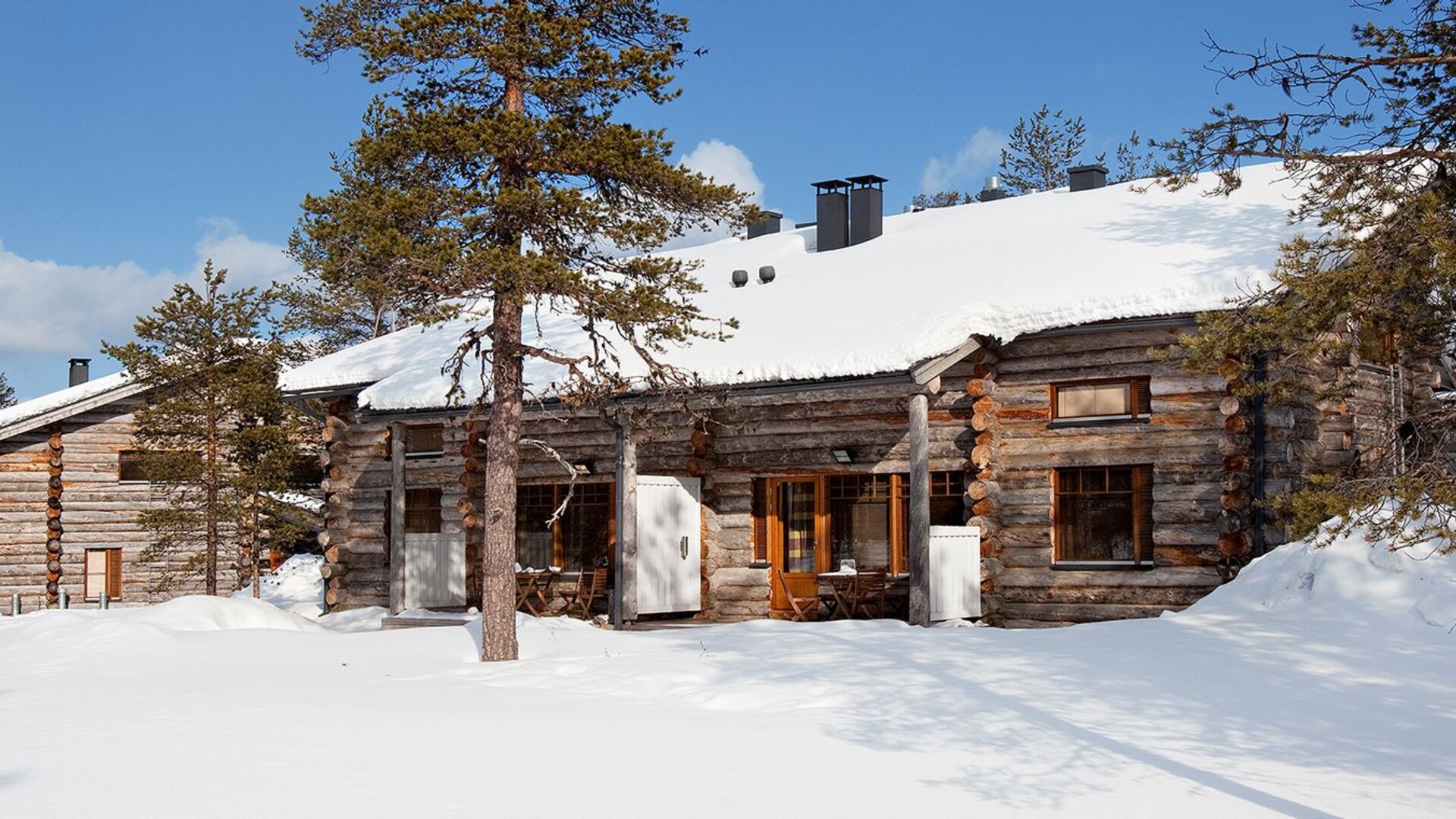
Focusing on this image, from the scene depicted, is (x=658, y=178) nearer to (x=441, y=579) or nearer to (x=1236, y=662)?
(x=1236, y=662)

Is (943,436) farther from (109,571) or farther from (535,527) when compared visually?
(109,571)

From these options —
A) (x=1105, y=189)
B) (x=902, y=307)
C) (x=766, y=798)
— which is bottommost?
(x=766, y=798)

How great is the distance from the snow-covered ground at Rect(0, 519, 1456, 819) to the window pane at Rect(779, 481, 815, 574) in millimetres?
2706

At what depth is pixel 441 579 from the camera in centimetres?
2103

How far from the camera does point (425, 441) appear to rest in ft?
73.2

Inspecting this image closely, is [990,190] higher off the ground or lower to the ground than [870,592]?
higher

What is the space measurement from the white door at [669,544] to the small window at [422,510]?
4972mm

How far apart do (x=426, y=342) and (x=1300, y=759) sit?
17.6m

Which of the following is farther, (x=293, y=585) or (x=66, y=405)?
(x=293, y=585)

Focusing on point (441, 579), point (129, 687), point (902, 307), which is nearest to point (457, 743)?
point (129, 687)

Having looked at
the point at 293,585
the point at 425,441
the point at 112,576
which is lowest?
the point at 293,585

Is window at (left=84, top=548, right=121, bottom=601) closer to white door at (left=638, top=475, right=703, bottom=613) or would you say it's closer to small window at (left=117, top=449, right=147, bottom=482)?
small window at (left=117, top=449, right=147, bottom=482)

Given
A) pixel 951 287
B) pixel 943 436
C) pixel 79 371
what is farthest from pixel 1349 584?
pixel 79 371

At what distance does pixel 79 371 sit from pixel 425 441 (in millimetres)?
18189
